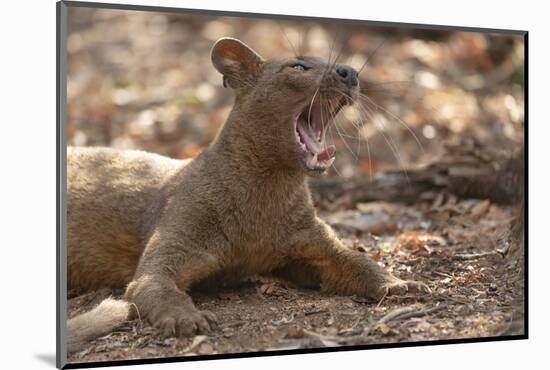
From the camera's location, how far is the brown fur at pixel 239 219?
5.83 meters

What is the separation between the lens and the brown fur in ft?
19.1

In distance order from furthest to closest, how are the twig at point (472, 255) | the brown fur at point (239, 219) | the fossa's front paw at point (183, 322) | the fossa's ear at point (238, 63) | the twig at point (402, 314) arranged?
the twig at point (472, 255), the fossa's ear at point (238, 63), the brown fur at point (239, 219), the twig at point (402, 314), the fossa's front paw at point (183, 322)

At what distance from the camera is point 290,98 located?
19.4 feet

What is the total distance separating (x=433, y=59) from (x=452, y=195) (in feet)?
Result: 11.6

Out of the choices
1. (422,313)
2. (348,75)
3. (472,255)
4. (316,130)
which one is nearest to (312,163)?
(316,130)

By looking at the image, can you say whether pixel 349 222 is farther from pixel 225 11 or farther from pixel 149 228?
pixel 225 11

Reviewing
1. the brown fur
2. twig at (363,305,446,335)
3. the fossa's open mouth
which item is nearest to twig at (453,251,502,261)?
the brown fur

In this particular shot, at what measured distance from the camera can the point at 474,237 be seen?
782cm

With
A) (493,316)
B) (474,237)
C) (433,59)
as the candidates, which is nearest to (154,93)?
(433,59)

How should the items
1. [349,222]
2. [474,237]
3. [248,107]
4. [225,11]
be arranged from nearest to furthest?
1. [225,11]
2. [248,107]
3. [474,237]
4. [349,222]

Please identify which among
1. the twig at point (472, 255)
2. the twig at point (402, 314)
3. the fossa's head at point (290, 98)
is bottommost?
the twig at point (402, 314)

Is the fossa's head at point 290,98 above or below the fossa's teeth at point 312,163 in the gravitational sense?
above

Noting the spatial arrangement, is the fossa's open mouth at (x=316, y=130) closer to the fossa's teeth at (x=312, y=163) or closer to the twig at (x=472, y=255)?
the fossa's teeth at (x=312, y=163)

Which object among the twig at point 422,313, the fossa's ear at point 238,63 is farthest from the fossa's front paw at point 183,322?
the fossa's ear at point 238,63
